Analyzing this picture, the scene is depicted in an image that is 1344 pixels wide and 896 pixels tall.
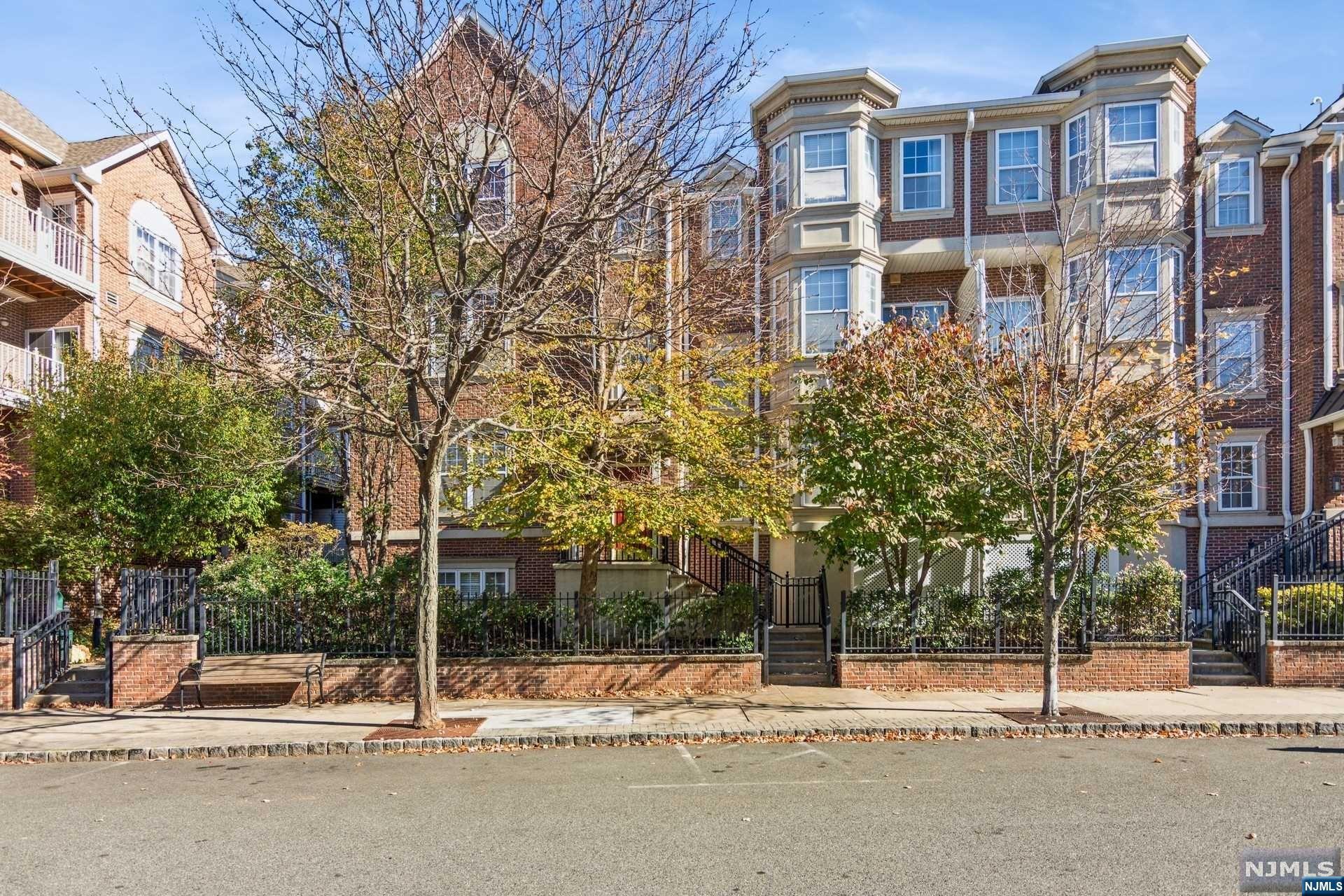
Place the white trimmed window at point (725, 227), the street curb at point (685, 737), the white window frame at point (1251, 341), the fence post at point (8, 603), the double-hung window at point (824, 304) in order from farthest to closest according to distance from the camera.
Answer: the double-hung window at point (824, 304)
the white window frame at point (1251, 341)
the white trimmed window at point (725, 227)
the fence post at point (8, 603)
the street curb at point (685, 737)

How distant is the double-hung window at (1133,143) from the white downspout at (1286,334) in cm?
309

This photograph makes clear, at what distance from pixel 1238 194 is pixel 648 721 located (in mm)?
16929

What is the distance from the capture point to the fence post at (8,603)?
569 inches

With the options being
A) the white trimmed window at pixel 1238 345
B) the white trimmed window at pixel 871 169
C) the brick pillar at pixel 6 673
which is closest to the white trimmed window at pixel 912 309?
the white trimmed window at pixel 871 169

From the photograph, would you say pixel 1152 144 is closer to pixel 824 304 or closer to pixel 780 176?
pixel 824 304

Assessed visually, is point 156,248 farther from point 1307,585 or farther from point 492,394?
Answer: point 1307,585

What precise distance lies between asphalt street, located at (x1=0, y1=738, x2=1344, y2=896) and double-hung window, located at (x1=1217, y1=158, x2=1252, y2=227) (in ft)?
43.4

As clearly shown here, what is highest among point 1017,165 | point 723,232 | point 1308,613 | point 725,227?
point 1017,165

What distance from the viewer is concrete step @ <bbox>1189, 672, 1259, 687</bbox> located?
50.2 feet

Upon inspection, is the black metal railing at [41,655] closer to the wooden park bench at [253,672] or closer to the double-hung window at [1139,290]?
the wooden park bench at [253,672]

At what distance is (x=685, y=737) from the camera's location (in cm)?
1192

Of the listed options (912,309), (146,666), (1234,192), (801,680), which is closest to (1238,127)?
(1234,192)

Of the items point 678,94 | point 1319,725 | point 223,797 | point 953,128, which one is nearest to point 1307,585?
point 1319,725

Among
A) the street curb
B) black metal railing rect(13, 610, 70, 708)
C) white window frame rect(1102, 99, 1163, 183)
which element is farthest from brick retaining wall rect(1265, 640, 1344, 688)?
black metal railing rect(13, 610, 70, 708)
